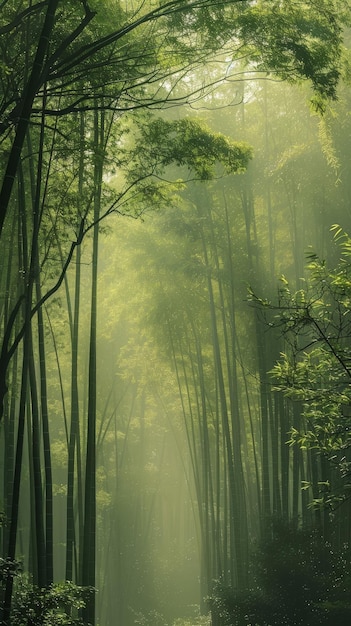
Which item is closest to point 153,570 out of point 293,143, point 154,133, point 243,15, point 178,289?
point 178,289

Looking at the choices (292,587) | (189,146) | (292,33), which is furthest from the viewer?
(292,587)

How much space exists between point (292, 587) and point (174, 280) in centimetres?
476

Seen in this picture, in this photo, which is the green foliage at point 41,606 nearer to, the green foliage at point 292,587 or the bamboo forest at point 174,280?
the bamboo forest at point 174,280

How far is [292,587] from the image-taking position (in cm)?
806

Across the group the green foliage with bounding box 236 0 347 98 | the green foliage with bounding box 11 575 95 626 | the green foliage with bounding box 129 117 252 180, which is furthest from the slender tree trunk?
the green foliage with bounding box 11 575 95 626

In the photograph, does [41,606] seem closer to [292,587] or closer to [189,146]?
[189,146]

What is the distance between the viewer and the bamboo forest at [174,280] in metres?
4.59

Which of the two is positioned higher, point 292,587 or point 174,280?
point 174,280

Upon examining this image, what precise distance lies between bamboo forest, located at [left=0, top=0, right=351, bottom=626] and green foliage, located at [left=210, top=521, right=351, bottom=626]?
3cm

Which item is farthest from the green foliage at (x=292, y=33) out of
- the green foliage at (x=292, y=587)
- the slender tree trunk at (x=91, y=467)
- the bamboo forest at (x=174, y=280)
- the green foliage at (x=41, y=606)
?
the green foliage at (x=292, y=587)

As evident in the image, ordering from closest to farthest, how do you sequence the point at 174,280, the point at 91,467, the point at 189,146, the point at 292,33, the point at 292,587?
the point at 292,33
the point at 91,467
the point at 189,146
the point at 292,587
the point at 174,280

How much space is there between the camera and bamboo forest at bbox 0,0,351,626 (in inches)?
181

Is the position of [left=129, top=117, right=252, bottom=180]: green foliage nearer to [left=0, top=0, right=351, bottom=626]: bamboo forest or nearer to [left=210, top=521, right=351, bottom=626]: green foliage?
[left=0, top=0, right=351, bottom=626]: bamboo forest

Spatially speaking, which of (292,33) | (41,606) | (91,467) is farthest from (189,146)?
(41,606)
